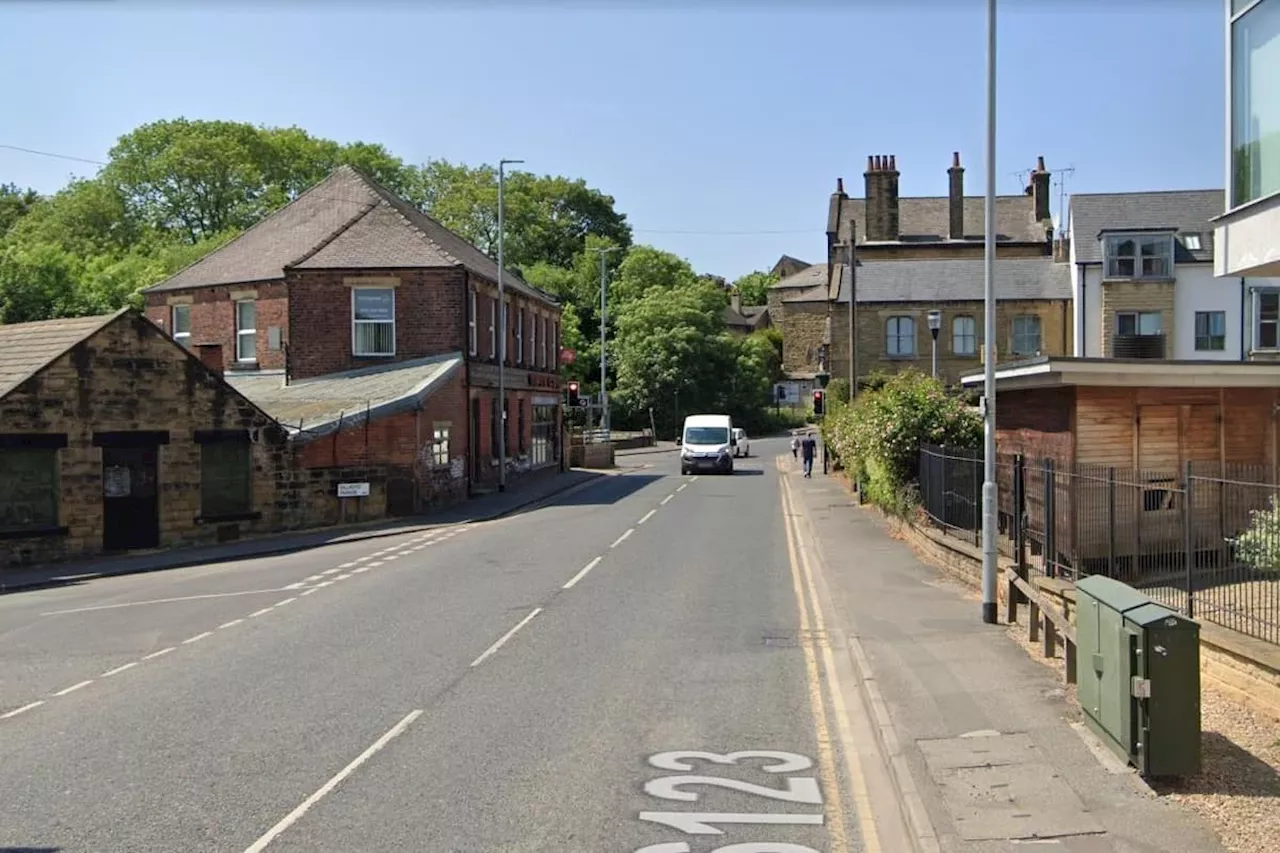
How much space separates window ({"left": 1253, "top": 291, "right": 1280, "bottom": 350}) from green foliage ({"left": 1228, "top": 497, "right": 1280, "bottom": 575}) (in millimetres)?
38000

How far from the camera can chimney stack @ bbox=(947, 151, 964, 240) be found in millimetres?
71500

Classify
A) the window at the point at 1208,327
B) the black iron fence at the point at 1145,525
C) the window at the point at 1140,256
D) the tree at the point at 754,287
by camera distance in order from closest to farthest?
the black iron fence at the point at 1145,525
the window at the point at 1208,327
the window at the point at 1140,256
the tree at the point at 754,287

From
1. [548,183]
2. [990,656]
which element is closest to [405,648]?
[990,656]

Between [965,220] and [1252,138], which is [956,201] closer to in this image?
[965,220]

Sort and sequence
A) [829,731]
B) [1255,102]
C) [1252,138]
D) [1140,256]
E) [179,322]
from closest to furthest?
[829,731] < [1255,102] < [1252,138] < [179,322] < [1140,256]

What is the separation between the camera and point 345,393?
32.7m

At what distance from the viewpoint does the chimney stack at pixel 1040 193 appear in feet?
234

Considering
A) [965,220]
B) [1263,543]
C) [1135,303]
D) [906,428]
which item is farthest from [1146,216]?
[1263,543]

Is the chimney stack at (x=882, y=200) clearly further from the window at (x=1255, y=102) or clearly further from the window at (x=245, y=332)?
the window at (x=1255, y=102)

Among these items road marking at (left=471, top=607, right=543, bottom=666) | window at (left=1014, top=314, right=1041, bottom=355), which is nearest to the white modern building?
road marking at (left=471, top=607, right=543, bottom=666)

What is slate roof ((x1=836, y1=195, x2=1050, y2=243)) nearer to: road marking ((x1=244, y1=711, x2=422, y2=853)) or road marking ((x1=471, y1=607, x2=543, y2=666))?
road marking ((x1=471, y1=607, x2=543, y2=666))

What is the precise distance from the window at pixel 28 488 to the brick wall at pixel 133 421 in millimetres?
189

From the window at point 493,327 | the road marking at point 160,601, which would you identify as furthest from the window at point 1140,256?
the road marking at point 160,601

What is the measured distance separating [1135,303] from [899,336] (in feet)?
32.4
